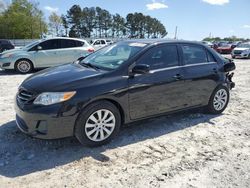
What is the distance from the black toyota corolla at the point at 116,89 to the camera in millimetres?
3891

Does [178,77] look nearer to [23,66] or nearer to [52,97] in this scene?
[52,97]

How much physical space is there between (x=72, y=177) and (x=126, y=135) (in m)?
1.49

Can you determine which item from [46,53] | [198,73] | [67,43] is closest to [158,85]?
[198,73]

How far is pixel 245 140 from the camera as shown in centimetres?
Answer: 475

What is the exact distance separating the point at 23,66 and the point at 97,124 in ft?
26.4

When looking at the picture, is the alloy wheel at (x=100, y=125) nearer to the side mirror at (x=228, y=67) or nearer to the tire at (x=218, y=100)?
the tire at (x=218, y=100)

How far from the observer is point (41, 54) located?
11391 millimetres

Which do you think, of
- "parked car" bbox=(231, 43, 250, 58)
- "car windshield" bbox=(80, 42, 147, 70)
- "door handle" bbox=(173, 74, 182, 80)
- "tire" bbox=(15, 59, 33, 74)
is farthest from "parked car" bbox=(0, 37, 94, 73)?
"parked car" bbox=(231, 43, 250, 58)

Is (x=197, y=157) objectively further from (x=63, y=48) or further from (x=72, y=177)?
(x=63, y=48)

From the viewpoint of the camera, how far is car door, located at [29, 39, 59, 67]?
11334 millimetres

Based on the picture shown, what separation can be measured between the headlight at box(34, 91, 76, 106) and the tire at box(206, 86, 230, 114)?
322 centimetres

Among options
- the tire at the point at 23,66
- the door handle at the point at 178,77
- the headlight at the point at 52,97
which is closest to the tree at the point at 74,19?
the tire at the point at 23,66

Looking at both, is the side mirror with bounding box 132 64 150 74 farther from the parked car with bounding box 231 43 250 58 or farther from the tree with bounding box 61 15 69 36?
the tree with bounding box 61 15 69 36

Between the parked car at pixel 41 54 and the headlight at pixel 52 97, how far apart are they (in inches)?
311
